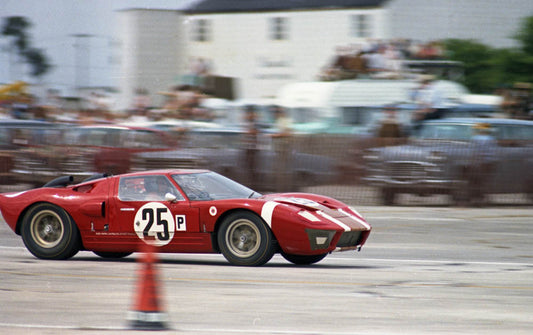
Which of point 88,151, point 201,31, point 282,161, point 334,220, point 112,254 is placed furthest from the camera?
point 201,31

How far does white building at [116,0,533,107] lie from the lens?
37.8 m

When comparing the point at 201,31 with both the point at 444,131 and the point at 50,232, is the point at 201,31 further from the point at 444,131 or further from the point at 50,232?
the point at 50,232

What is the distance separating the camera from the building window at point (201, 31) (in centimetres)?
4522

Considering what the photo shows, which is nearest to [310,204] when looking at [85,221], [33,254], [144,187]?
[144,187]

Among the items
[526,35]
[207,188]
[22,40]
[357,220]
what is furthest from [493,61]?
[207,188]

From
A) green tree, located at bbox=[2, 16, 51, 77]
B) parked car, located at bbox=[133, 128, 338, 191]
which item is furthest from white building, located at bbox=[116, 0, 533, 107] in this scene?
parked car, located at bbox=[133, 128, 338, 191]

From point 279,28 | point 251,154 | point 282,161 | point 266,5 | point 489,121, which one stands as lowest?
point 282,161

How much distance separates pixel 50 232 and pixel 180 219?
1.64 metres

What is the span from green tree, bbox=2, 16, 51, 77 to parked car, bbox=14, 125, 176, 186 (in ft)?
29.2

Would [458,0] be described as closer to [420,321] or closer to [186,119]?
[186,119]

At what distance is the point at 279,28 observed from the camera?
4341 cm

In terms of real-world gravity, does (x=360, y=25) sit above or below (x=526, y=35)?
above

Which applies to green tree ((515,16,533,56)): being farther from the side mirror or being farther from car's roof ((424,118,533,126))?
the side mirror

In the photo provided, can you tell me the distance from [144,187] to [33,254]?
4.97 feet
